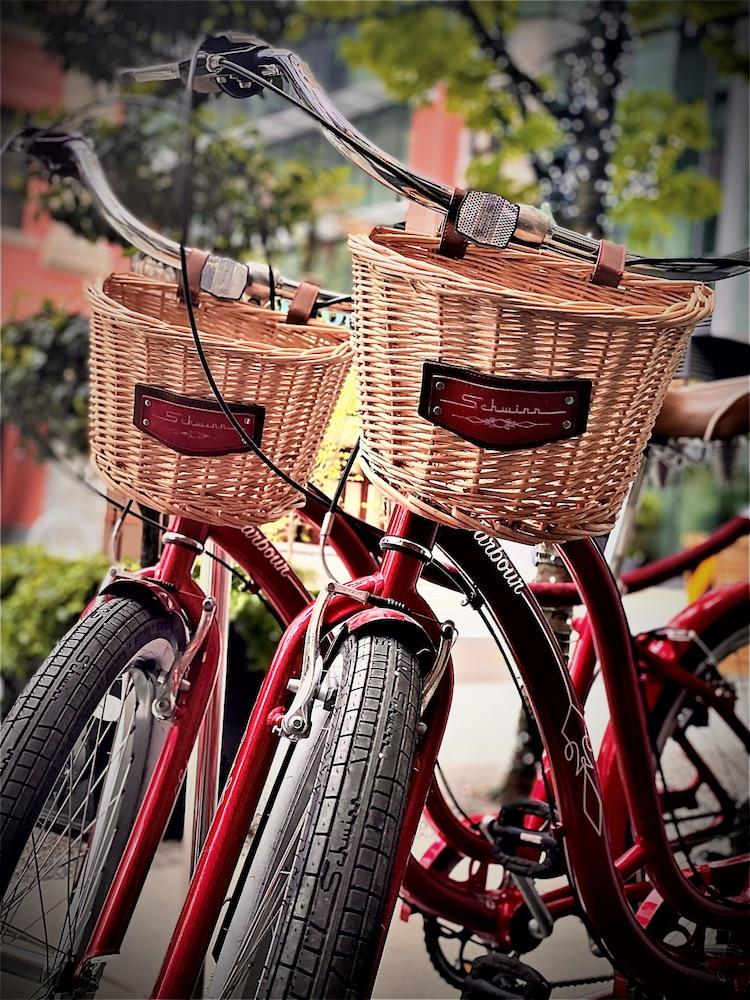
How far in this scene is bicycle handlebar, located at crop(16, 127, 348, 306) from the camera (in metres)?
1.20

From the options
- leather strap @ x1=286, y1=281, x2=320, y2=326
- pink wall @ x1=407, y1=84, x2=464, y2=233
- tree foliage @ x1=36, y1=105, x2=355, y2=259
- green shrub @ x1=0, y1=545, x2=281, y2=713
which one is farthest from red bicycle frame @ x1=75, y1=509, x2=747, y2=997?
pink wall @ x1=407, y1=84, x2=464, y2=233

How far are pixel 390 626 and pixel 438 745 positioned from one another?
0.14 metres

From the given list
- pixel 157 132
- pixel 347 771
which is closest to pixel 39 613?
pixel 157 132

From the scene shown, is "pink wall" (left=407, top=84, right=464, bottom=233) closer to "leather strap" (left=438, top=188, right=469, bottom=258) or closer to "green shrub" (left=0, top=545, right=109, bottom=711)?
"green shrub" (left=0, top=545, right=109, bottom=711)

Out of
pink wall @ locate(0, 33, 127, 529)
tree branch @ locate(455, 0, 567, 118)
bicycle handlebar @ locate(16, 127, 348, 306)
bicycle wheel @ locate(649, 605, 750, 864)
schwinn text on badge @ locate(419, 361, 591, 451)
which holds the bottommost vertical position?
schwinn text on badge @ locate(419, 361, 591, 451)

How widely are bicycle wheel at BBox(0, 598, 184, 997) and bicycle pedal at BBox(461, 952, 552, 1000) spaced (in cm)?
46

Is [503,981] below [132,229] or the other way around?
below

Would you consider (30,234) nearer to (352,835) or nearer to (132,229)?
(132,229)

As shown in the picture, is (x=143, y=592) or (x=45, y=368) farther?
(x=45, y=368)

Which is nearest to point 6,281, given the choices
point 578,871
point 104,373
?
point 104,373

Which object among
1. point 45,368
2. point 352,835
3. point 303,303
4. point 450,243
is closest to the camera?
point 352,835

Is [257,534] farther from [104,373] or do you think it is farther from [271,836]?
[271,836]

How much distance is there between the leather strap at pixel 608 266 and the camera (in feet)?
3.36

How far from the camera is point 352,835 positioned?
889mm
